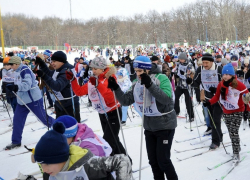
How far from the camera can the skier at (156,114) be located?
3326 mm

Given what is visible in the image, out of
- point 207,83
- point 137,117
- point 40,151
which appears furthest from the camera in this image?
point 137,117

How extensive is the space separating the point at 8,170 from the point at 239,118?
4.00 meters

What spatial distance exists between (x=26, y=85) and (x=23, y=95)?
319mm

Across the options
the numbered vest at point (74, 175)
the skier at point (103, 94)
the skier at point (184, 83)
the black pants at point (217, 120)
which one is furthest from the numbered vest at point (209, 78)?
the numbered vest at point (74, 175)

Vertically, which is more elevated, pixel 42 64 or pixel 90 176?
pixel 42 64

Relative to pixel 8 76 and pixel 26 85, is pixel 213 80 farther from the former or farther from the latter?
pixel 8 76

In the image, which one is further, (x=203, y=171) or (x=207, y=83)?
(x=207, y=83)

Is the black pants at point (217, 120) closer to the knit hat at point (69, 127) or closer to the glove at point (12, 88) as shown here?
the knit hat at point (69, 127)

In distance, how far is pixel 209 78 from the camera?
18.9ft

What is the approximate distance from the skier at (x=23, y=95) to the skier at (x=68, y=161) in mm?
4005

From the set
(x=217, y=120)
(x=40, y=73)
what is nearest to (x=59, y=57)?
(x=40, y=73)

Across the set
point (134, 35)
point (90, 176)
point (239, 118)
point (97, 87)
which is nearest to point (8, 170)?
point (97, 87)

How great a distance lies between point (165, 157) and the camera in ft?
11.2

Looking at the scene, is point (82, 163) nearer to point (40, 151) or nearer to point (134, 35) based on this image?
point (40, 151)
